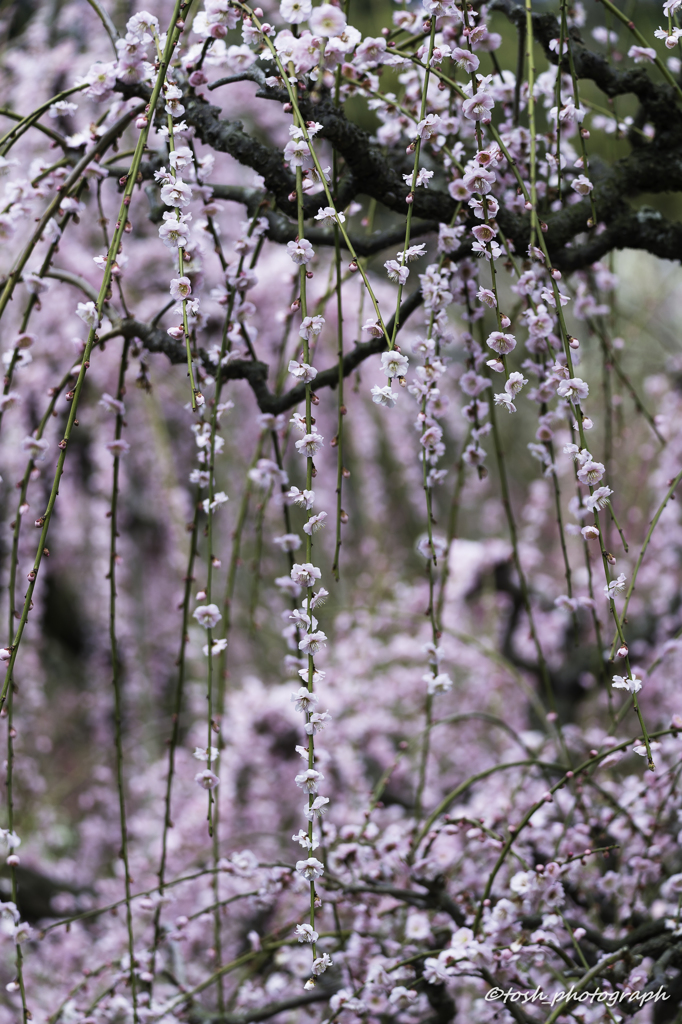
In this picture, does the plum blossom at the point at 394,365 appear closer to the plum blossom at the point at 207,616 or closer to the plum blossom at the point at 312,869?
the plum blossom at the point at 207,616

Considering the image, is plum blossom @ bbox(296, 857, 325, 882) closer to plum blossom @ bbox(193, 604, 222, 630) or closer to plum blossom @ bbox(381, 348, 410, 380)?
plum blossom @ bbox(193, 604, 222, 630)

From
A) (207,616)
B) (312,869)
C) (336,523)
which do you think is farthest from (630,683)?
(336,523)

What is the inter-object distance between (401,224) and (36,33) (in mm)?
2874

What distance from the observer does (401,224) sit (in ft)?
4.14

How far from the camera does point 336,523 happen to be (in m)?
1.36

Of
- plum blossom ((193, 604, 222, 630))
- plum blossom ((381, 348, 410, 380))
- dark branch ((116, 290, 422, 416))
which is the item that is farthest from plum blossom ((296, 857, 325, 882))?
dark branch ((116, 290, 422, 416))

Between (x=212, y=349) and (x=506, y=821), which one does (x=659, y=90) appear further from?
(x=506, y=821)

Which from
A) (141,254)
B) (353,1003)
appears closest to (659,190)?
(353,1003)

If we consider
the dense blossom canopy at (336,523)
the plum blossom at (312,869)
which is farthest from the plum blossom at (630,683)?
the plum blossom at (312,869)

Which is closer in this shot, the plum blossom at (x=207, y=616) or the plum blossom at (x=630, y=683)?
the plum blossom at (x=630, y=683)

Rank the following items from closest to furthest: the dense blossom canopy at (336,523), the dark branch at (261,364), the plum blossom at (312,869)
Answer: the plum blossom at (312,869), the dense blossom canopy at (336,523), the dark branch at (261,364)

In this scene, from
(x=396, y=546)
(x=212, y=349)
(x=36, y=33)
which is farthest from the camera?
(x=396, y=546)

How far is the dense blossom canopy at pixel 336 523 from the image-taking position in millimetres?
949

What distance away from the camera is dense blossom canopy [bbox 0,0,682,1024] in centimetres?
95
